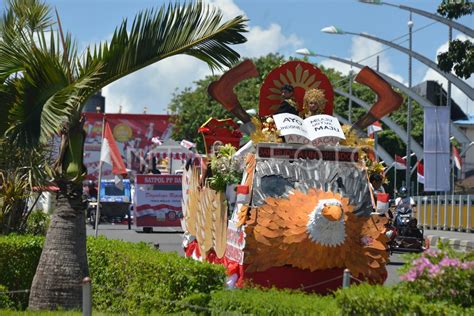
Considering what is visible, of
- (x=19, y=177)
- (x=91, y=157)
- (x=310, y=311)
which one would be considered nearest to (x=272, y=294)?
(x=310, y=311)

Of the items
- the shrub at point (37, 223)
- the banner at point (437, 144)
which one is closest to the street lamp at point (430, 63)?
the banner at point (437, 144)

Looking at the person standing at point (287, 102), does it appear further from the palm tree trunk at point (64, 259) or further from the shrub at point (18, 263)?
the shrub at point (18, 263)

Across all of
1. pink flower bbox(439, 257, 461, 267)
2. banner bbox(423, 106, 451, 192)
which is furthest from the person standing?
banner bbox(423, 106, 451, 192)

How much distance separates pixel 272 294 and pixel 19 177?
37.9 feet

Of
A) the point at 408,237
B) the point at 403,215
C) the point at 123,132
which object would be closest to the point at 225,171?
the point at 408,237

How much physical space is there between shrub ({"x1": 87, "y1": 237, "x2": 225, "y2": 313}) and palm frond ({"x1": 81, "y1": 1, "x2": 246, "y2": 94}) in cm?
237

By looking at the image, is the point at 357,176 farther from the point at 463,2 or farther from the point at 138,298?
the point at 463,2

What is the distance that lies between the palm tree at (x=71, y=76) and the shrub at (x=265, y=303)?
301 cm

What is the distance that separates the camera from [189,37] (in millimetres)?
12727

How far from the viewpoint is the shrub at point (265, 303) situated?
889 centimetres

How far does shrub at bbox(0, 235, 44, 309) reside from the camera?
14492 mm

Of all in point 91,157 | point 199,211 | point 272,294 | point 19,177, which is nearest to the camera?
point 272,294

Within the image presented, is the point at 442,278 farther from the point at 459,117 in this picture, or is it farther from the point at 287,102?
the point at 459,117

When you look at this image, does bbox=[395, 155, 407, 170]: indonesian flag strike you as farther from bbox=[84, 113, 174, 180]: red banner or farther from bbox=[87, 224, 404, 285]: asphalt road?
bbox=[84, 113, 174, 180]: red banner
